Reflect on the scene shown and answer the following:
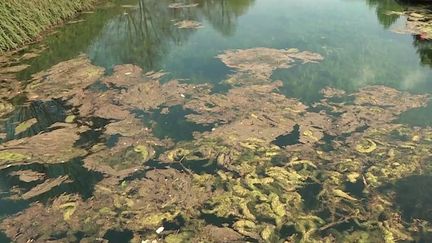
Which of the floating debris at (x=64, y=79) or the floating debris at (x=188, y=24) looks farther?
the floating debris at (x=188, y=24)

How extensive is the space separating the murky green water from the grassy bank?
0.70m

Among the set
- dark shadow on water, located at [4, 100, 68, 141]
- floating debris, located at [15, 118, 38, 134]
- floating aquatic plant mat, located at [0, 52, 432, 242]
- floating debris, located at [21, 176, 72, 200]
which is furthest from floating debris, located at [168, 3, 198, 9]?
floating debris, located at [21, 176, 72, 200]

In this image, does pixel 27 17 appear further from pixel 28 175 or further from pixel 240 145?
pixel 240 145

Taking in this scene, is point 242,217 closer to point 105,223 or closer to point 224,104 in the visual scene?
point 105,223

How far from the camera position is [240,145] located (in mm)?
6188

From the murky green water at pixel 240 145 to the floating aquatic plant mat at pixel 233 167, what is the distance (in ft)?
0.07

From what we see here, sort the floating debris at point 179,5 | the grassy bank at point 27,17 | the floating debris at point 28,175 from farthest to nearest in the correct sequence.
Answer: the floating debris at point 179,5, the grassy bank at point 27,17, the floating debris at point 28,175

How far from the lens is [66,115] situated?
732 cm

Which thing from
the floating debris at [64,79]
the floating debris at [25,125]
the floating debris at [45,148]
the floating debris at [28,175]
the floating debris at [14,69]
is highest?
the floating debris at [14,69]

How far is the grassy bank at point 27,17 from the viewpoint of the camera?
9.80 m

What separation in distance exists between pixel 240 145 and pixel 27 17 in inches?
295

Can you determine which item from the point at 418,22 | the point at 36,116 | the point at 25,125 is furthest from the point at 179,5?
the point at 25,125

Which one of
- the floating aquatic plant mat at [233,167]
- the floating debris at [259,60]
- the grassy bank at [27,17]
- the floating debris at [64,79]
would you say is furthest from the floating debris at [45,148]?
the grassy bank at [27,17]

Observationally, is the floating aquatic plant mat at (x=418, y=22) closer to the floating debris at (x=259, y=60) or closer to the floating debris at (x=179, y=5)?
the floating debris at (x=259, y=60)
